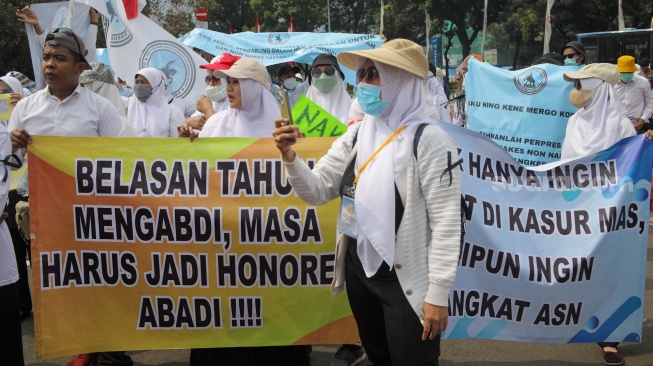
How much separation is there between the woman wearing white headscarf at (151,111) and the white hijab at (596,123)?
10.7 feet

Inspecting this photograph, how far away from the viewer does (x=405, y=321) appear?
275 cm

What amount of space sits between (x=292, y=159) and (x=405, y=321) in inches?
30.8

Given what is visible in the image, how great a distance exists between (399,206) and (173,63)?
5079 mm

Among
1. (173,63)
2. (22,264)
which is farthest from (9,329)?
(173,63)

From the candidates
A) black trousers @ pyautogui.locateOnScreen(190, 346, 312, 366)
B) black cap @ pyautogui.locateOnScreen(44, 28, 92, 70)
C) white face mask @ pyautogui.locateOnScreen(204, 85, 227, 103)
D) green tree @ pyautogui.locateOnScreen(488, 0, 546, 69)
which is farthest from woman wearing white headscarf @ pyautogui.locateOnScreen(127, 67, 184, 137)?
green tree @ pyautogui.locateOnScreen(488, 0, 546, 69)

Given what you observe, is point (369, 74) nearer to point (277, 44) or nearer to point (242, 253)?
point (242, 253)

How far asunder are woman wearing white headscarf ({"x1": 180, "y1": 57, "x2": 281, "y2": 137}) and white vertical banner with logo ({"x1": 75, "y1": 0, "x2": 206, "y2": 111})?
3.12 m

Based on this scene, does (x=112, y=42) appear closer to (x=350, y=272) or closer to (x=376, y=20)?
(x=350, y=272)

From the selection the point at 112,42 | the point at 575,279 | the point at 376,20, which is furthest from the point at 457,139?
the point at 376,20

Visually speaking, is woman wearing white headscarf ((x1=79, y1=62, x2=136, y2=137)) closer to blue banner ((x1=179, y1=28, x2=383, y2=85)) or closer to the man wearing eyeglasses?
the man wearing eyeglasses

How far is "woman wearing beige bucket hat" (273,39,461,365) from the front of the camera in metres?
2.68

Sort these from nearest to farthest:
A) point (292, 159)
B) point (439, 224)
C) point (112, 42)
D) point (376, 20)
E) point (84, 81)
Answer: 1. point (439, 224)
2. point (292, 159)
3. point (84, 81)
4. point (112, 42)
5. point (376, 20)

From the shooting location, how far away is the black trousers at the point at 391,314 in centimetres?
275

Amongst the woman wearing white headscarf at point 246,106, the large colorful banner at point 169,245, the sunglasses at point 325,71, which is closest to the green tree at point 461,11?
the sunglasses at point 325,71
